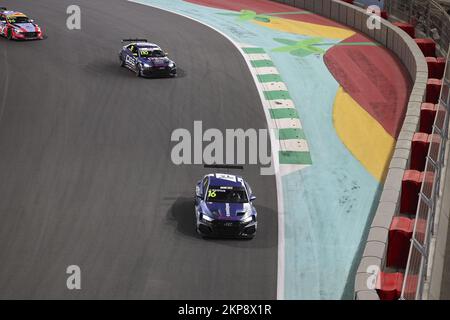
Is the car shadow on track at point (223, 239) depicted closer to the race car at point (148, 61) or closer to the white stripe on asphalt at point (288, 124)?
the white stripe on asphalt at point (288, 124)

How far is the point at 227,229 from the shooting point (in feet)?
92.7

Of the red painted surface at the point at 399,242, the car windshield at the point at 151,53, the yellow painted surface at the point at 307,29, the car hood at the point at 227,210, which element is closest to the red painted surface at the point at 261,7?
the yellow painted surface at the point at 307,29

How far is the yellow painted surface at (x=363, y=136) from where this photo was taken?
111ft

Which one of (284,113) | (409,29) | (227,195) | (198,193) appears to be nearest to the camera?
(227,195)

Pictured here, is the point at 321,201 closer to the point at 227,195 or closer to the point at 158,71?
the point at 227,195

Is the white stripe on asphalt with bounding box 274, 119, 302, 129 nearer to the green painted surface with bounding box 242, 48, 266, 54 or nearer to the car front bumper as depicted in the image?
the car front bumper

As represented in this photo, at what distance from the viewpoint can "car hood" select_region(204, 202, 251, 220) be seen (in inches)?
1115

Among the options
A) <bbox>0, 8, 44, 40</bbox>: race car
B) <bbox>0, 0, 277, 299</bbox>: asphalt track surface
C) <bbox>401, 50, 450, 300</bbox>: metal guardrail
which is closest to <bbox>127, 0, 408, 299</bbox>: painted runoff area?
<bbox>0, 0, 277, 299</bbox>: asphalt track surface

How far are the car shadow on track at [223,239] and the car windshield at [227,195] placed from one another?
1.01 metres

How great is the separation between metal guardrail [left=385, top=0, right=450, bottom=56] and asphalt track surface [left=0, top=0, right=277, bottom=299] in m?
8.49

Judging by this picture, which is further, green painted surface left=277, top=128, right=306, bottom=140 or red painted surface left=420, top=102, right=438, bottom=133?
green painted surface left=277, top=128, right=306, bottom=140

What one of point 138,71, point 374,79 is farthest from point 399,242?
point 138,71

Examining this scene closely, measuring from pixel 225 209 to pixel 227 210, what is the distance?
70mm
